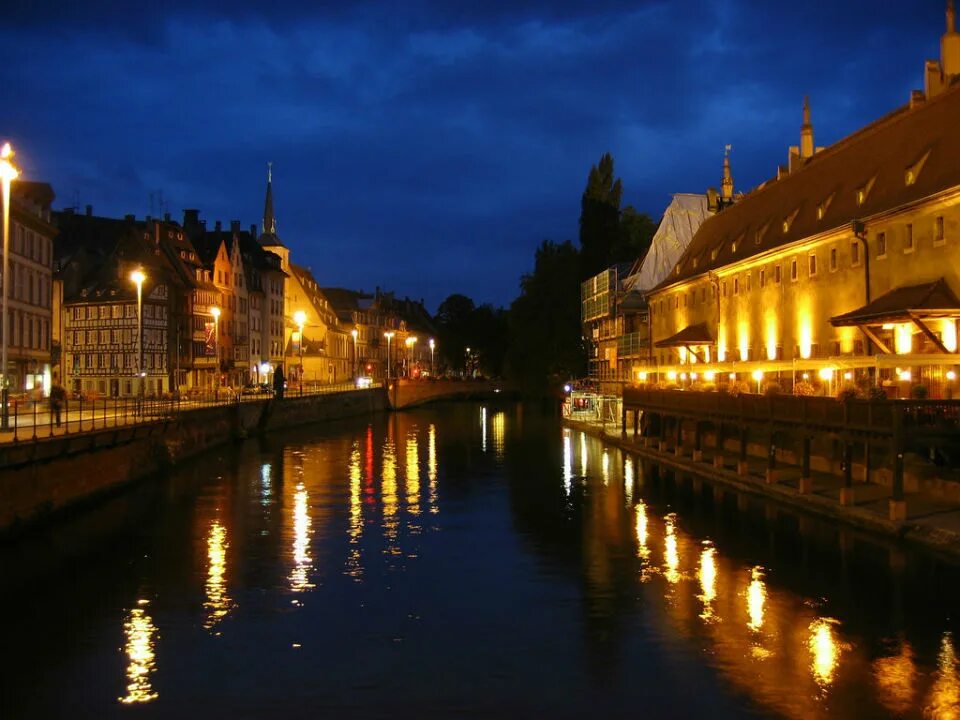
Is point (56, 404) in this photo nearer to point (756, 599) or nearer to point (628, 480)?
point (628, 480)

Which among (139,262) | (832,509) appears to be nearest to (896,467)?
(832,509)

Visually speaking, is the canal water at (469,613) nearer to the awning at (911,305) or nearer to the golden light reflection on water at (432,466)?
the golden light reflection on water at (432,466)

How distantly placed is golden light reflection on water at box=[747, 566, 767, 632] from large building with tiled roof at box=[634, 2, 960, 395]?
9.43 meters

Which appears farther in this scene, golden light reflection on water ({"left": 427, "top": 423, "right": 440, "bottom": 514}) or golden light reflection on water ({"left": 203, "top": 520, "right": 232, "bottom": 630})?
golden light reflection on water ({"left": 427, "top": 423, "right": 440, "bottom": 514})

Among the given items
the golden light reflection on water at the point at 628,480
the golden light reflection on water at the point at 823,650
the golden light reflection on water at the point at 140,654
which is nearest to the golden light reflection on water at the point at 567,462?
the golden light reflection on water at the point at 628,480

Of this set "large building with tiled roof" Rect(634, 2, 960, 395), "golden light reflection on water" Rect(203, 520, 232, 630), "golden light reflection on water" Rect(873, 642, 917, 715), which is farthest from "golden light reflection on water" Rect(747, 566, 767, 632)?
"golden light reflection on water" Rect(203, 520, 232, 630)

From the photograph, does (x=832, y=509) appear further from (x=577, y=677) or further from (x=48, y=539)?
(x=48, y=539)

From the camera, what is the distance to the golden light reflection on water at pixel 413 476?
3381 centimetres

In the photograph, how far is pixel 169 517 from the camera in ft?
101

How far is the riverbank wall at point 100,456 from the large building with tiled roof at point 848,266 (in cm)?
2348

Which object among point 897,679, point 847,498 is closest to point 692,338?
point 847,498

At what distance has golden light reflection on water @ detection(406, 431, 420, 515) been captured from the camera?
3381 cm

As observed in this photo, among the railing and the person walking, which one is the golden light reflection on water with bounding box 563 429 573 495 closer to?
the railing

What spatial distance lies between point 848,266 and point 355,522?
20333 millimetres
